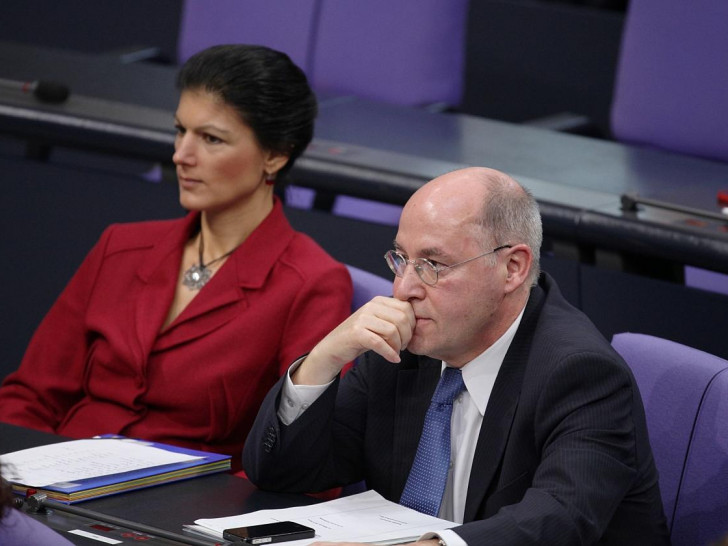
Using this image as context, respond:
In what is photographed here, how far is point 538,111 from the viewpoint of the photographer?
5.25 m

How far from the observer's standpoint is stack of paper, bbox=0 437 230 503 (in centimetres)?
199

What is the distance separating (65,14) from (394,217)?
2.76 meters

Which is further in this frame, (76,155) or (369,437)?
(76,155)

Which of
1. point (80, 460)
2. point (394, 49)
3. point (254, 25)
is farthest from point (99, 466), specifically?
point (254, 25)

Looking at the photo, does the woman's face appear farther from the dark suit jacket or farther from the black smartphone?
the black smartphone

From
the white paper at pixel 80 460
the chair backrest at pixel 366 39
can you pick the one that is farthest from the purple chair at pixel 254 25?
the white paper at pixel 80 460

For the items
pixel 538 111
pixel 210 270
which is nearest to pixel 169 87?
pixel 210 270

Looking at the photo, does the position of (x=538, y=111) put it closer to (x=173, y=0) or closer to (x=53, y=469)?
(x=173, y=0)

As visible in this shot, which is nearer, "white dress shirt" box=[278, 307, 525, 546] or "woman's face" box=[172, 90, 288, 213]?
"white dress shirt" box=[278, 307, 525, 546]

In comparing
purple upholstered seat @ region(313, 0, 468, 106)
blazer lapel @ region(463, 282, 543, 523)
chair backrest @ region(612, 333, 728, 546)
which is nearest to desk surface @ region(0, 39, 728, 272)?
purple upholstered seat @ region(313, 0, 468, 106)

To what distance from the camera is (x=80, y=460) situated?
2.13 metres

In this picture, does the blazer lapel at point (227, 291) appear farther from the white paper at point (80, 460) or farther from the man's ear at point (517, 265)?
→ the man's ear at point (517, 265)

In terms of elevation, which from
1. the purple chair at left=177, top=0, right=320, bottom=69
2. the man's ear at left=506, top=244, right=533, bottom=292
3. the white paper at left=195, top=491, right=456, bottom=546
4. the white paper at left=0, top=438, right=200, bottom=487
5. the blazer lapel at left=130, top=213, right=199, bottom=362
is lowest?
the white paper at left=0, top=438, right=200, bottom=487

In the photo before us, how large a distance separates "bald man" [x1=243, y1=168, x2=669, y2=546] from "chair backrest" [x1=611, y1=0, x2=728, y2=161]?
1.74 m
